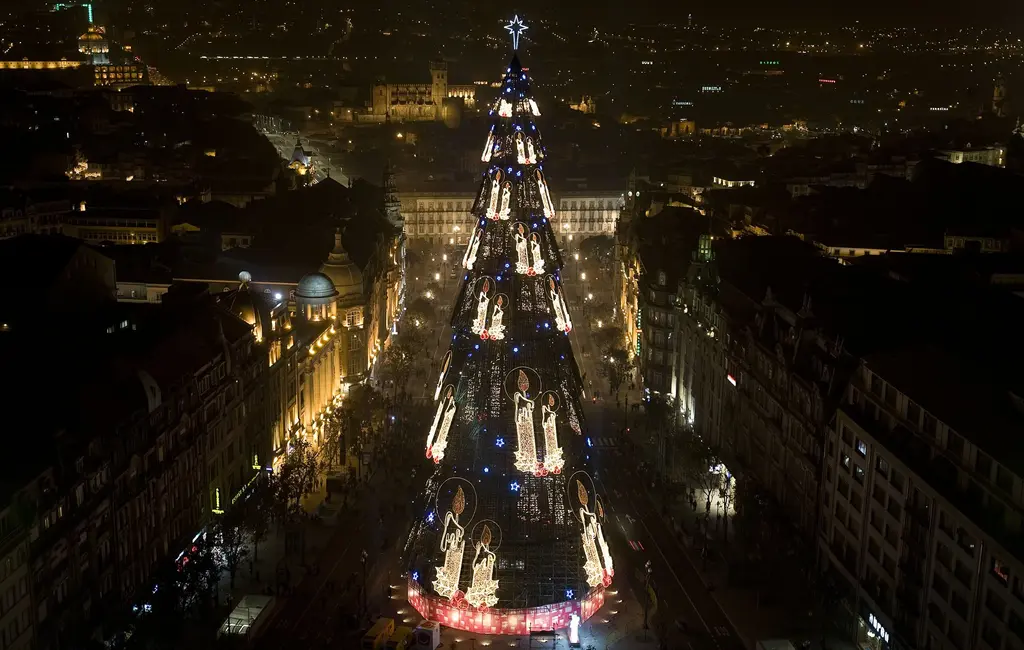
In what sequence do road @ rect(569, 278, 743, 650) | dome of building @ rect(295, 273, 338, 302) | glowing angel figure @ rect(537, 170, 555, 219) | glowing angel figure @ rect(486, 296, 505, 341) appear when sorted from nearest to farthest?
glowing angel figure @ rect(486, 296, 505, 341)
glowing angel figure @ rect(537, 170, 555, 219)
road @ rect(569, 278, 743, 650)
dome of building @ rect(295, 273, 338, 302)

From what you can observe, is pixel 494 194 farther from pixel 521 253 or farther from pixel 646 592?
pixel 646 592

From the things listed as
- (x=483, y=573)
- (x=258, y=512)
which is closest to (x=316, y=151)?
(x=258, y=512)

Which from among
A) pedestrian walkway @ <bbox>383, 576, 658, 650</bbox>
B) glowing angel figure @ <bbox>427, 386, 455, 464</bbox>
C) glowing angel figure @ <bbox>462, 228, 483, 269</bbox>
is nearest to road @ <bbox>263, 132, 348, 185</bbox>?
pedestrian walkway @ <bbox>383, 576, 658, 650</bbox>

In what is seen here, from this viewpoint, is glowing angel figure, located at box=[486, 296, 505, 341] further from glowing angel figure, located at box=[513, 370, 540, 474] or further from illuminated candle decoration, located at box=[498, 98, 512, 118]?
illuminated candle decoration, located at box=[498, 98, 512, 118]

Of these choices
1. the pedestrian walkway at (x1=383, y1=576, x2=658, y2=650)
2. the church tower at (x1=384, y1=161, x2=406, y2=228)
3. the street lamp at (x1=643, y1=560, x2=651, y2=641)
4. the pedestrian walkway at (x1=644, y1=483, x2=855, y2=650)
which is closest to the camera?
the pedestrian walkway at (x1=383, y1=576, x2=658, y2=650)

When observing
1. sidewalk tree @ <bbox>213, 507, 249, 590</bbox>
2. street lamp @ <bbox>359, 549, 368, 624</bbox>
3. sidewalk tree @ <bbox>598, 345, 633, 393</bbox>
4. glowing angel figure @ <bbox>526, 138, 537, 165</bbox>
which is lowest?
street lamp @ <bbox>359, 549, 368, 624</bbox>

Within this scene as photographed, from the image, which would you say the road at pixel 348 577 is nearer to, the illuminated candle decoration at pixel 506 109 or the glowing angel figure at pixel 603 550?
the glowing angel figure at pixel 603 550

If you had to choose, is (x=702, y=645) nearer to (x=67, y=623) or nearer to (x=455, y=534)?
(x=455, y=534)

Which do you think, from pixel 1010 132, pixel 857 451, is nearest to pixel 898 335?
pixel 857 451
